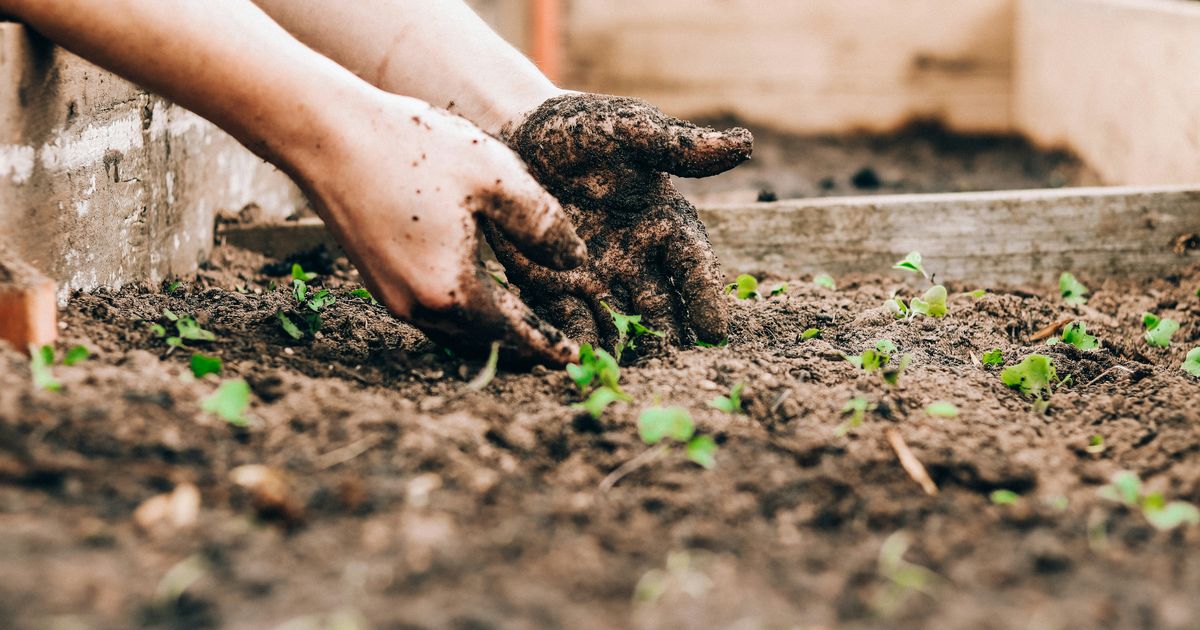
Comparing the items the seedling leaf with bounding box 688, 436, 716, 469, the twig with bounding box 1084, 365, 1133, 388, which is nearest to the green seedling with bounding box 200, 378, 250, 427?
the seedling leaf with bounding box 688, 436, 716, 469

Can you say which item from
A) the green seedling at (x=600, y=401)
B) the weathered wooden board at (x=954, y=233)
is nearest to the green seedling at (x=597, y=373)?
the green seedling at (x=600, y=401)

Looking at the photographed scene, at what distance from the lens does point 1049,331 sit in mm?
1975

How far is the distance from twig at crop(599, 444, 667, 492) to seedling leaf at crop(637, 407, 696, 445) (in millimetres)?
13

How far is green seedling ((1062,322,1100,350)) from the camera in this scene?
72.4 inches

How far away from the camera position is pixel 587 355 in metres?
1.53

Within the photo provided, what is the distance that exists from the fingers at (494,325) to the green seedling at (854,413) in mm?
423

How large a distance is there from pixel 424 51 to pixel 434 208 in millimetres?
589

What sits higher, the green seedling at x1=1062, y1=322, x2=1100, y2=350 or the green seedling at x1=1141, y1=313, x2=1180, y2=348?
the green seedling at x1=1062, y1=322, x2=1100, y2=350

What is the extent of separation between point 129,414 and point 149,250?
97 centimetres

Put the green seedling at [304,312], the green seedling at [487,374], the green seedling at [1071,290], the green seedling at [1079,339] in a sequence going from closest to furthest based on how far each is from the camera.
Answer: the green seedling at [487,374], the green seedling at [304,312], the green seedling at [1079,339], the green seedling at [1071,290]

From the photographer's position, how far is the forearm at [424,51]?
1.92m

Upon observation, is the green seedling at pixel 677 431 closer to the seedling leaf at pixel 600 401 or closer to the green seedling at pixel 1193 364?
the seedling leaf at pixel 600 401

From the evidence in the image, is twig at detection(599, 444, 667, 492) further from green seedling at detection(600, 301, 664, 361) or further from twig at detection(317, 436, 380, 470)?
green seedling at detection(600, 301, 664, 361)

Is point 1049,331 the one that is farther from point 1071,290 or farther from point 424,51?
point 424,51
